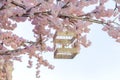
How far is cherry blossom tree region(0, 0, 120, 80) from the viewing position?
15.6 feet

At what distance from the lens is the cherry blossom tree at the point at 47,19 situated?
15.6 feet

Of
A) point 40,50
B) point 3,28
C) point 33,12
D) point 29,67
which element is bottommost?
point 29,67

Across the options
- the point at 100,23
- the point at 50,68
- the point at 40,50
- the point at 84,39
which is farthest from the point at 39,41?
the point at 100,23

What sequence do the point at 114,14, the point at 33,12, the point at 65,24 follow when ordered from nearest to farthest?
the point at 33,12
the point at 65,24
the point at 114,14

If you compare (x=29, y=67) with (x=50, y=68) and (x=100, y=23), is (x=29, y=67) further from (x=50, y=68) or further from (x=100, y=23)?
(x=100, y=23)

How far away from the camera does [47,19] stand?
5.09 m

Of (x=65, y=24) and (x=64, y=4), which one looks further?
(x=65, y=24)

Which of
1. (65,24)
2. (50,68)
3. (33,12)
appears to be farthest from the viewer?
(50,68)

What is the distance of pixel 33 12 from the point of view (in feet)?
15.3

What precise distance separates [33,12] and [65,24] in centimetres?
72

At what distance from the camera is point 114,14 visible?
5.67 metres

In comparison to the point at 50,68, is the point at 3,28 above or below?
above

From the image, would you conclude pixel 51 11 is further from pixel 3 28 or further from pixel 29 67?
pixel 29 67

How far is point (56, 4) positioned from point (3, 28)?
142 cm
